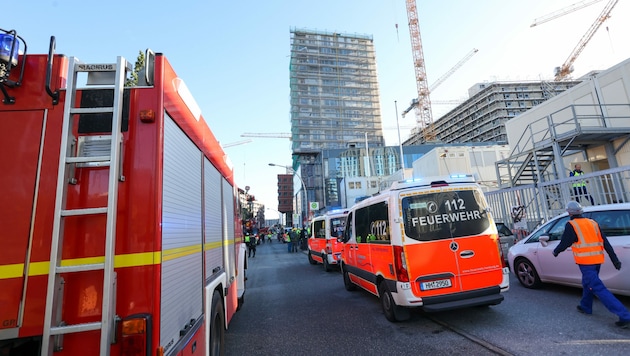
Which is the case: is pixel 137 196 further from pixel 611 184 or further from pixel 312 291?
pixel 611 184

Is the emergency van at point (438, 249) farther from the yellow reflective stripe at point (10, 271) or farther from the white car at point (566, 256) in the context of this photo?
the yellow reflective stripe at point (10, 271)

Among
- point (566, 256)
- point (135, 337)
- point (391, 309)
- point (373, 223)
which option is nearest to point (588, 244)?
point (566, 256)

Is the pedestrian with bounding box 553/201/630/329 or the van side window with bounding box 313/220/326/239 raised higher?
the van side window with bounding box 313/220/326/239

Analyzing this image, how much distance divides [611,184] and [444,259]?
7.11m

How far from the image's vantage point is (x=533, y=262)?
21.2ft

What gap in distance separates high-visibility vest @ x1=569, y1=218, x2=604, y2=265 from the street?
88 centimetres

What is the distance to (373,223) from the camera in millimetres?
5832

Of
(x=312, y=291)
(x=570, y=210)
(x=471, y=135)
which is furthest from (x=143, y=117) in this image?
(x=471, y=135)

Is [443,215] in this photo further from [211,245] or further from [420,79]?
[420,79]

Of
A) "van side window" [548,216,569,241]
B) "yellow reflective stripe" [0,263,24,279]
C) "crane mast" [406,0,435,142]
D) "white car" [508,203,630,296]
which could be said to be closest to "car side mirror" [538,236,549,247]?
"white car" [508,203,630,296]

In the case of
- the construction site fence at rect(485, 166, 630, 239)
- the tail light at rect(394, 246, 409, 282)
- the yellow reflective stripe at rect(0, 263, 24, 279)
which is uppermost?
the construction site fence at rect(485, 166, 630, 239)

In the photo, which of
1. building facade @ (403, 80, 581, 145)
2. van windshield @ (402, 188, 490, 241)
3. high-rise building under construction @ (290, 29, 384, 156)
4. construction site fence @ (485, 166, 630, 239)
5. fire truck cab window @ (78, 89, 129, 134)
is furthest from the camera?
high-rise building under construction @ (290, 29, 384, 156)

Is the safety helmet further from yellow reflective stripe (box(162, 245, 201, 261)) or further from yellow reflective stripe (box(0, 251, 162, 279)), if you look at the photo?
yellow reflective stripe (box(0, 251, 162, 279))

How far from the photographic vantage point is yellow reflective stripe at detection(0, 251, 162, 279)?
1.84 metres
